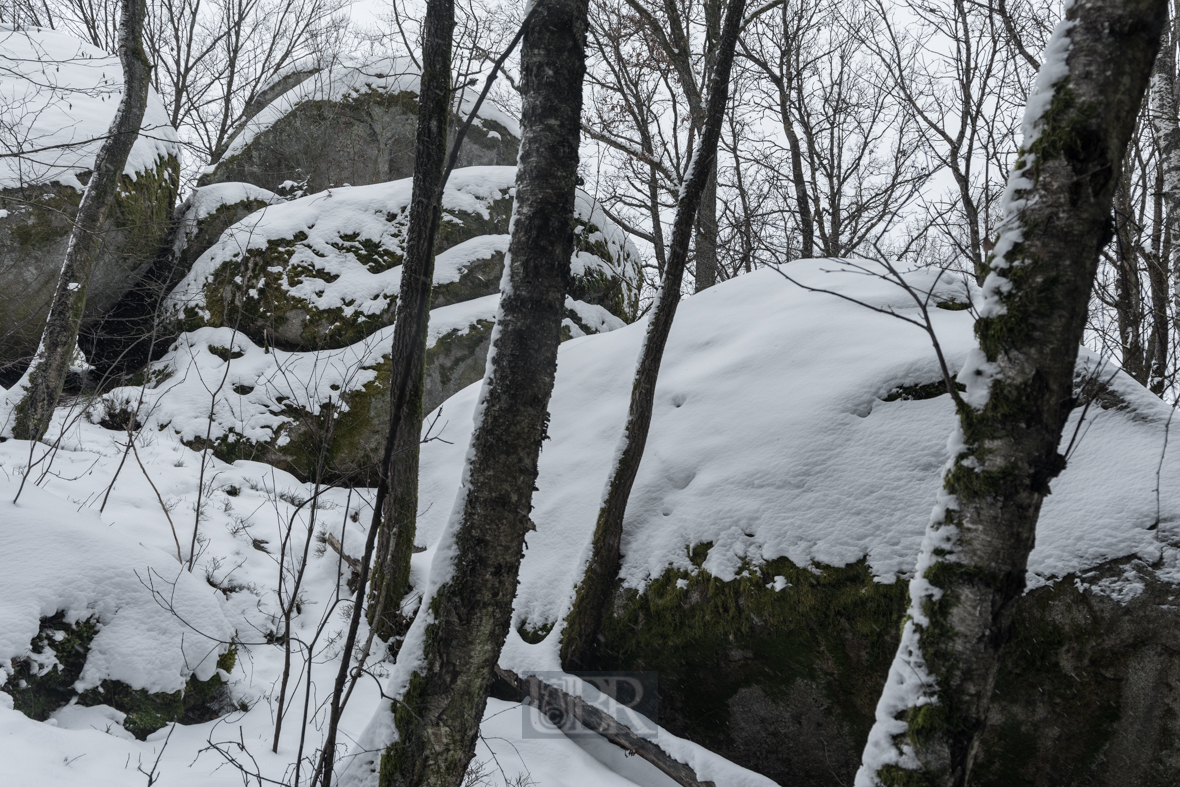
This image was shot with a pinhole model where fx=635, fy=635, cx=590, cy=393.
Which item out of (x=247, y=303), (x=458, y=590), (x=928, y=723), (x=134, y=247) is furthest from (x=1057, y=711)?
(x=134, y=247)

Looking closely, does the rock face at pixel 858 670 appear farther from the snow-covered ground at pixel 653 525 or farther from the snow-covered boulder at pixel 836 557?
the snow-covered ground at pixel 653 525

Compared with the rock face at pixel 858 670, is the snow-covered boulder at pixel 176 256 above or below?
above

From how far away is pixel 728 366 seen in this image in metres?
4.53

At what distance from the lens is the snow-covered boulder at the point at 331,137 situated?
10.9 metres

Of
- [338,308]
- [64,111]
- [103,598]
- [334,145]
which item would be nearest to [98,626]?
[103,598]

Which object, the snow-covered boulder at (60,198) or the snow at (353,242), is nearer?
the snow-covered boulder at (60,198)

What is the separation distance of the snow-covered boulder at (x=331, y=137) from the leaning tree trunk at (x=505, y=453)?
9.60m

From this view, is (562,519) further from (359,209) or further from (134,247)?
(134,247)

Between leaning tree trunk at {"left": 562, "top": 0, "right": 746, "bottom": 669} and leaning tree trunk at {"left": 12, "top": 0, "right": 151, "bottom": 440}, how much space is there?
16.5 ft

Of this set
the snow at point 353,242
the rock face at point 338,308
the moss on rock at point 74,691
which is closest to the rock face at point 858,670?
the moss on rock at point 74,691

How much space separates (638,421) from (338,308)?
548cm

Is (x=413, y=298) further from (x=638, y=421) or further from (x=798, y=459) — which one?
(x=798, y=459)

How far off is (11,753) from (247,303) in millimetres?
6461

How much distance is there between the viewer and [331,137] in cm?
1116
